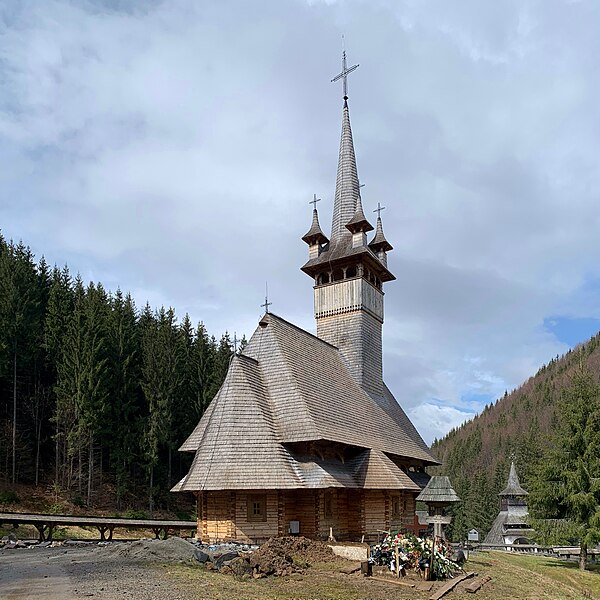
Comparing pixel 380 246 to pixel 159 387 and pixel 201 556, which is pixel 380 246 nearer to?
pixel 159 387

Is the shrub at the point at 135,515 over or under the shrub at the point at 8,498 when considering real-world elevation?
under

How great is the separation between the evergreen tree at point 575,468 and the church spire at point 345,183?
15.5 m

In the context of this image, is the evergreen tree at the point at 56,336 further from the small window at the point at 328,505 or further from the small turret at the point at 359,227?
the small window at the point at 328,505

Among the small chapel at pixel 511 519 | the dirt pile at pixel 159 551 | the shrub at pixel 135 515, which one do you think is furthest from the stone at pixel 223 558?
the small chapel at pixel 511 519

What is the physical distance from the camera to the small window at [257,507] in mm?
21484

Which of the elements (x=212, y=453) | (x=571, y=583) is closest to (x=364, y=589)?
(x=212, y=453)

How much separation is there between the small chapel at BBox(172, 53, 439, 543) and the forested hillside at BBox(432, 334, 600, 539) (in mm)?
33274

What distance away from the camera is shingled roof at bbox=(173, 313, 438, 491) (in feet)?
69.5

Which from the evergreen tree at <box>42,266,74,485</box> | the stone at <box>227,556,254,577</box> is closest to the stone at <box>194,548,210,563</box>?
the stone at <box>227,556,254,577</box>

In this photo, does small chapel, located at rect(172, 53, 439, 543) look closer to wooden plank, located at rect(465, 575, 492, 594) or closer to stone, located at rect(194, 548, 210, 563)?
stone, located at rect(194, 548, 210, 563)

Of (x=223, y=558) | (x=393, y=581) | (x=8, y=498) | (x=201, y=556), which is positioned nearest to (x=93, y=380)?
(x=8, y=498)

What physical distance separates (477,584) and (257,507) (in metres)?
8.59

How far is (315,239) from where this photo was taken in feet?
116

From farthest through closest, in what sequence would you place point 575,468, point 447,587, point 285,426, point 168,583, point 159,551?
point 575,468, point 285,426, point 159,551, point 447,587, point 168,583
